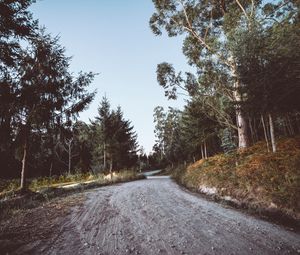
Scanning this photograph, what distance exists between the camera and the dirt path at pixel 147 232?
14.7ft

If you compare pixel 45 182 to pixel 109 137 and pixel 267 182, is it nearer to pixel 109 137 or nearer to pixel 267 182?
pixel 109 137

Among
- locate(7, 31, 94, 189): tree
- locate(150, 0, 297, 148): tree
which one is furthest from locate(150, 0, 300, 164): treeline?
locate(7, 31, 94, 189): tree

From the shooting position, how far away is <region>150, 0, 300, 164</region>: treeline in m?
10.5

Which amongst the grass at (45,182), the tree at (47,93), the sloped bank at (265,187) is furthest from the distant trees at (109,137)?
the sloped bank at (265,187)

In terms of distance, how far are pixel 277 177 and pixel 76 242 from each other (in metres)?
6.11

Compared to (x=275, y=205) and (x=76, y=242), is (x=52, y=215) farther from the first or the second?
(x=275, y=205)

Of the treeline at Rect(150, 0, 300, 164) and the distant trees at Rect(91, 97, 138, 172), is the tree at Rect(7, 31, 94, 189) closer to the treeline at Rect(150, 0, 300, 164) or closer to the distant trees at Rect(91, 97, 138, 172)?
the treeline at Rect(150, 0, 300, 164)

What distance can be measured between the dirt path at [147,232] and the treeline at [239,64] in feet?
19.3

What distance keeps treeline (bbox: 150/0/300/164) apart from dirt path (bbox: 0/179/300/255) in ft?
19.3

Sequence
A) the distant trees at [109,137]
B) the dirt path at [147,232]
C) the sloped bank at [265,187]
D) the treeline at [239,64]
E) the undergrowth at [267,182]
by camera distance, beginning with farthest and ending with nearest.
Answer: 1. the distant trees at [109,137]
2. the treeline at [239,64]
3. the undergrowth at [267,182]
4. the sloped bank at [265,187]
5. the dirt path at [147,232]

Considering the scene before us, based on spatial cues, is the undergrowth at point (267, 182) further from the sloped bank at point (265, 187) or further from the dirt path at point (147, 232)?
the dirt path at point (147, 232)

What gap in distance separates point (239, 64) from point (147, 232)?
357 inches

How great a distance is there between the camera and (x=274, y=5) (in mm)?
16641

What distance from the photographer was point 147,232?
18.0ft
